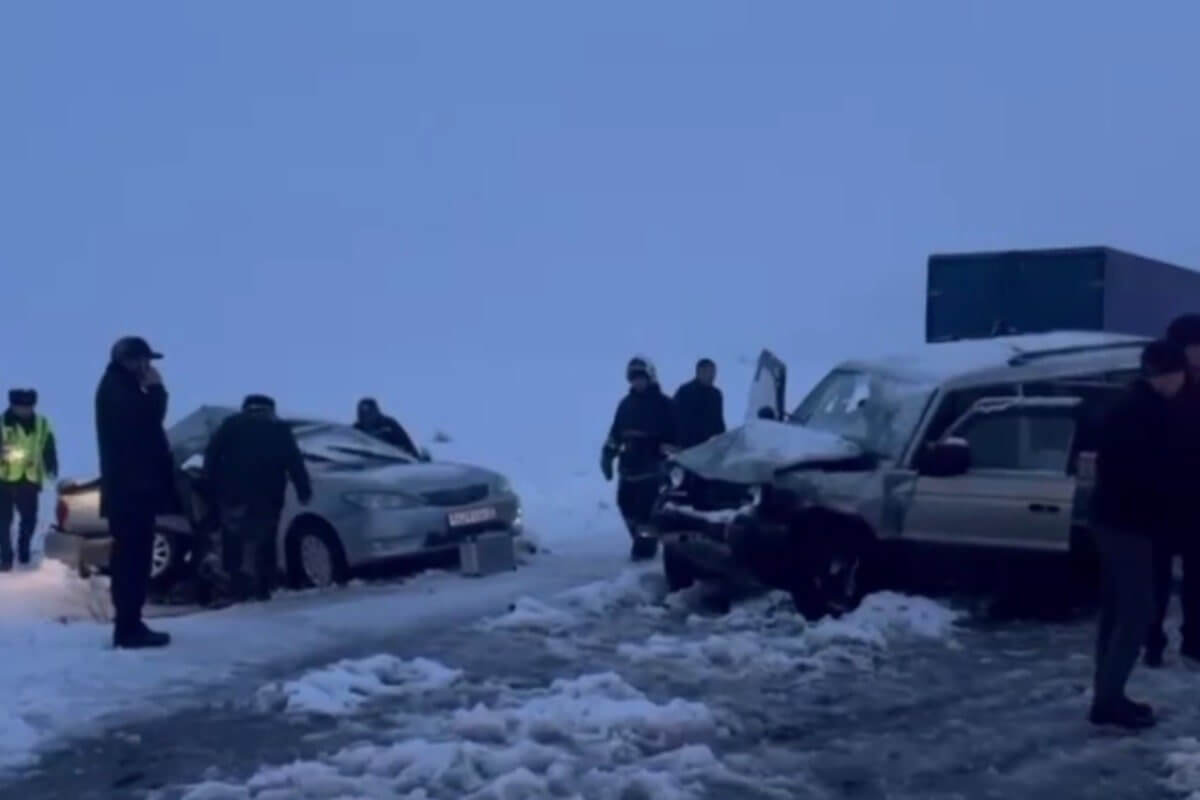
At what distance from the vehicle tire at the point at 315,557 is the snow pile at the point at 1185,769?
7779mm

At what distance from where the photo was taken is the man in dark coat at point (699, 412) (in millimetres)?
16766

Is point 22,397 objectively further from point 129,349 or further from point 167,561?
point 129,349

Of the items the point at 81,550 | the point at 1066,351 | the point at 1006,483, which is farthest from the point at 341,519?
the point at 1066,351

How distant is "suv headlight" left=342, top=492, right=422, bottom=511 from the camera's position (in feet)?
47.9

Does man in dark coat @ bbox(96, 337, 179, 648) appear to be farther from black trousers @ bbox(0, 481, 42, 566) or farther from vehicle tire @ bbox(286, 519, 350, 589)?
black trousers @ bbox(0, 481, 42, 566)

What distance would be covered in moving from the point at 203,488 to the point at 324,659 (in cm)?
357

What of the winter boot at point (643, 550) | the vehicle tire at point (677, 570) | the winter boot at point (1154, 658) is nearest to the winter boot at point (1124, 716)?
the winter boot at point (1154, 658)

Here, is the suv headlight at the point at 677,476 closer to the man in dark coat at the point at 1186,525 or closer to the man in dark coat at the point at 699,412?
the man in dark coat at the point at 699,412

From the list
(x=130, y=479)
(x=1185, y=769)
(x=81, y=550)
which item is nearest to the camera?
(x=1185, y=769)

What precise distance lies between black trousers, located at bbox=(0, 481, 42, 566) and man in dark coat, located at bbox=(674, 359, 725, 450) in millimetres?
6060

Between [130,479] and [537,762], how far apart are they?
3.87 m

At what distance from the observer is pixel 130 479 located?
10.8 m

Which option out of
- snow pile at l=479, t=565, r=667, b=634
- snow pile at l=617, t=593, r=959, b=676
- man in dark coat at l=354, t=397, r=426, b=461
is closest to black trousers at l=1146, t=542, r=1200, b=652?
snow pile at l=617, t=593, r=959, b=676

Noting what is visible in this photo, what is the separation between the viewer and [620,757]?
8.07 metres
